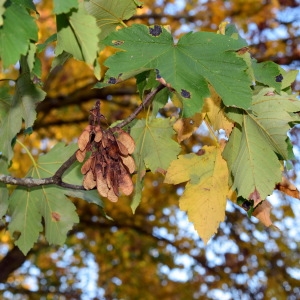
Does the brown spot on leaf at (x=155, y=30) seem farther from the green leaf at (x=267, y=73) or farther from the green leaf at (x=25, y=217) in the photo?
the green leaf at (x=25, y=217)

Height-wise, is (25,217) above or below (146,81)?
below

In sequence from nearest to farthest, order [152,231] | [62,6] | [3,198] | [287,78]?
[62,6] < [287,78] < [3,198] < [152,231]

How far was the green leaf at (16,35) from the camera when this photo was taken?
107 cm

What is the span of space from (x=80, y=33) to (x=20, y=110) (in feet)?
1.60

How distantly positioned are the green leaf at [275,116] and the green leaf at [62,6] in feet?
1.95

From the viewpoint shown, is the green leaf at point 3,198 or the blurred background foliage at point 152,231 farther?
the blurred background foliage at point 152,231

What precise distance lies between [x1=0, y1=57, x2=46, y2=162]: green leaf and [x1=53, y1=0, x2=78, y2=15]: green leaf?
430 mm

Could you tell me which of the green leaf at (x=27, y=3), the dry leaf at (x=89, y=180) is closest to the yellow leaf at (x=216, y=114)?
the dry leaf at (x=89, y=180)

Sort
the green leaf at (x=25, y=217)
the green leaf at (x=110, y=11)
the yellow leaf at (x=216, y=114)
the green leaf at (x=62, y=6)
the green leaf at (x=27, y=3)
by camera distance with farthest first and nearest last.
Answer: the green leaf at (x=25, y=217) < the yellow leaf at (x=216, y=114) < the green leaf at (x=110, y=11) < the green leaf at (x=27, y=3) < the green leaf at (x=62, y=6)

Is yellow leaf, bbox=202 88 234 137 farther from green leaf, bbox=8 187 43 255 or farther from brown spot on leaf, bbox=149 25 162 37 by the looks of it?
green leaf, bbox=8 187 43 255

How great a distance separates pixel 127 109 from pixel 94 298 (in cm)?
196

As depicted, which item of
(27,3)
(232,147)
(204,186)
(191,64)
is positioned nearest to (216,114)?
(232,147)

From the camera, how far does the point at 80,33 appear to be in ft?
3.65

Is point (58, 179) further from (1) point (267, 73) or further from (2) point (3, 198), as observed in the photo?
(1) point (267, 73)
